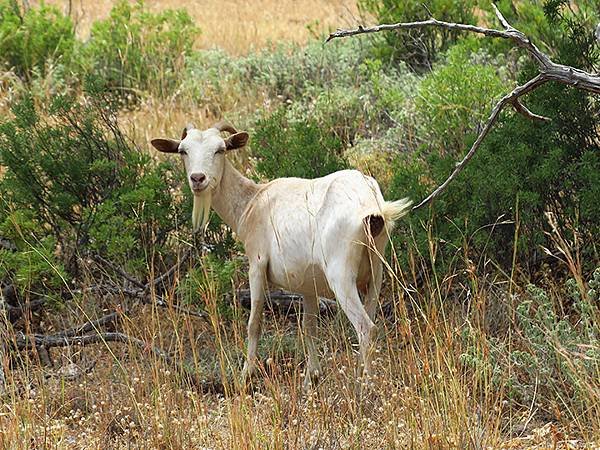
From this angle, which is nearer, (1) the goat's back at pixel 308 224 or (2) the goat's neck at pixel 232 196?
(1) the goat's back at pixel 308 224

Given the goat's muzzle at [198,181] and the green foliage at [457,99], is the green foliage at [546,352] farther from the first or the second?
the green foliage at [457,99]

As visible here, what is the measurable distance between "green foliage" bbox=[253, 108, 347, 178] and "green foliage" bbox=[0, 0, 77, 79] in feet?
21.2

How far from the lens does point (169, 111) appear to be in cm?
1299

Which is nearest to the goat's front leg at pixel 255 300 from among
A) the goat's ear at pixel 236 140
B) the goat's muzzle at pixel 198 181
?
the goat's muzzle at pixel 198 181

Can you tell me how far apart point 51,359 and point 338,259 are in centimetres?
251

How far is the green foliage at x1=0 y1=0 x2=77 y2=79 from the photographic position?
47.4ft

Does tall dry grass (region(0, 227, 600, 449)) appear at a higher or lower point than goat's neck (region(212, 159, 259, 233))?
lower

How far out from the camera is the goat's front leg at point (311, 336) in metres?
6.68

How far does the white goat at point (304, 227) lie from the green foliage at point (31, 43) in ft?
25.7

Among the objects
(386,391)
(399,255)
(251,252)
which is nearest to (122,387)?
(251,252)

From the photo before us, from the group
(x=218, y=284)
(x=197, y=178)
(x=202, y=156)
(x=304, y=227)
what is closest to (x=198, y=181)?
(x=197, y=178)

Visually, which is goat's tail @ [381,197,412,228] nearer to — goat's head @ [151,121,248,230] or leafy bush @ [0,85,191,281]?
goat's head @ [151,121,248,230]

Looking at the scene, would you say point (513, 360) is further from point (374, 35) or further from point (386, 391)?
point (374, 35)

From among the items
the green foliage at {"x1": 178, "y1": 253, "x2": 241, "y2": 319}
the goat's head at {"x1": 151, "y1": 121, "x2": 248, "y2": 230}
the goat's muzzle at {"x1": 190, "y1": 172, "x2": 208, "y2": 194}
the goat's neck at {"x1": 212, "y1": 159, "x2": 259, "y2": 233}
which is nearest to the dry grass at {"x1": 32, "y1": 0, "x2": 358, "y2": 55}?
the green foliage at {"x1": 178, "y1": 253, "x2": 241, "y2": 319}
